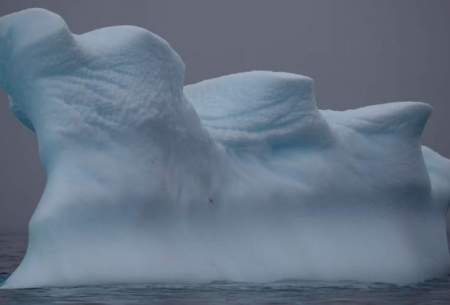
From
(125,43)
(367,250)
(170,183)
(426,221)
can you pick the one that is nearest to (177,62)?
(125,43)

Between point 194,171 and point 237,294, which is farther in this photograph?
point 194,171

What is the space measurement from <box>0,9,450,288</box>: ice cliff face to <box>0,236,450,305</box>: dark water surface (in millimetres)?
214

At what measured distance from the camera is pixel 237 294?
32.8 feet

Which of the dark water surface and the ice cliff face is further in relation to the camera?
the ice cliff face

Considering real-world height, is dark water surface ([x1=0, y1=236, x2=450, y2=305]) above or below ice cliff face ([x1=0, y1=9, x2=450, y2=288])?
below

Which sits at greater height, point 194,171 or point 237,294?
point 194,171

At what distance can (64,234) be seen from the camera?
10.0 m

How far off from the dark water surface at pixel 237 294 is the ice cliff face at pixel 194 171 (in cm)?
21

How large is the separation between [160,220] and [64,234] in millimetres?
1087

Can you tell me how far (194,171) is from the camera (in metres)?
11.0

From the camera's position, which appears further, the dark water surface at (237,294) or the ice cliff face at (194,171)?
the ice cliff face at (194,171)

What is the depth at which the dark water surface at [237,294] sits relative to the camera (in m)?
9.35

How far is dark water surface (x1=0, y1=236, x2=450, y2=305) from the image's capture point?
935cm

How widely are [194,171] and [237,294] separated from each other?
5.16ft
